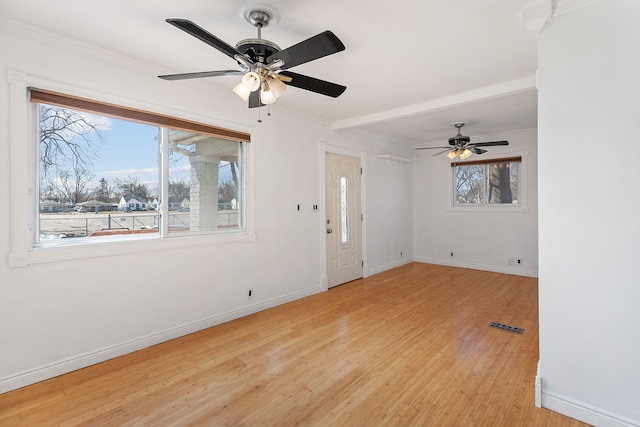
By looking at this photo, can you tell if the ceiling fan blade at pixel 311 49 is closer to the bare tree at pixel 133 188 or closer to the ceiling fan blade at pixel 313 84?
the ceiling fan blade at pixel 313 84

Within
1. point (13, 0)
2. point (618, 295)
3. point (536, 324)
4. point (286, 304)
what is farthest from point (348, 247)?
point (13, 0)

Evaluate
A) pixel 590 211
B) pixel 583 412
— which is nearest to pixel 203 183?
pixel 590 211

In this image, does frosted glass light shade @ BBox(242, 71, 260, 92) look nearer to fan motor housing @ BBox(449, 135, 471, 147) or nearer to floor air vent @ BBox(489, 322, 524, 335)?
floor air vent @ BBox(489, 322, 524, 335)

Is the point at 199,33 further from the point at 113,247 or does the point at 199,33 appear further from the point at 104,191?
the point at 113,247

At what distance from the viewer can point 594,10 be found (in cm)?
191

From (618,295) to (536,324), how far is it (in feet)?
6.34

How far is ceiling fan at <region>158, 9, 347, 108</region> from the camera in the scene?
1719 mm

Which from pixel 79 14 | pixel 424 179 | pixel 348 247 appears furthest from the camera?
pixel 424 179

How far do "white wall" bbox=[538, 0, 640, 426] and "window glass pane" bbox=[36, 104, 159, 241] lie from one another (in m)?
3.40

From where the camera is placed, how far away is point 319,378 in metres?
2.43

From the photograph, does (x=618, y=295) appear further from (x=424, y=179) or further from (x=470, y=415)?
(x=424, y=179)

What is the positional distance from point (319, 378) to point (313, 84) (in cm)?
227

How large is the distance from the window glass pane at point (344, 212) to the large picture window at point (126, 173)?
6.51 ft

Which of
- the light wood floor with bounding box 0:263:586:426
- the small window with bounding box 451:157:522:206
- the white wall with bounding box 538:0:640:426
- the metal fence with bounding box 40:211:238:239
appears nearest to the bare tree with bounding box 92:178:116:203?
the metal fence with bounding box 40:211:238:239
